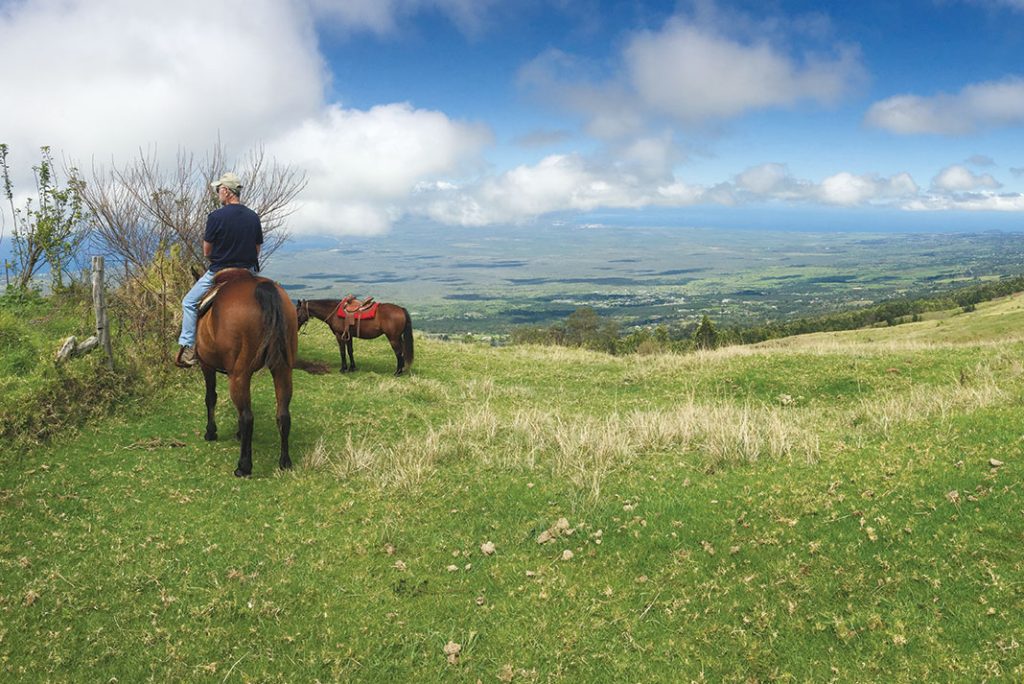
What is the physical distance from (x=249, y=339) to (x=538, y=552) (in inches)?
212

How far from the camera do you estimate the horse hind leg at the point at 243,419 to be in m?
8.89

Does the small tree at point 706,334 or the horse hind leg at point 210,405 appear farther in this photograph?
the small tree at point 706,334

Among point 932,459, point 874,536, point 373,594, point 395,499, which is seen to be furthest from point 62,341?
point 932,459

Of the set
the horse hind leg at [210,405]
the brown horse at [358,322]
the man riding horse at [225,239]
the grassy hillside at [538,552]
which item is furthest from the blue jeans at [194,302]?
the brown horse at [358,322]

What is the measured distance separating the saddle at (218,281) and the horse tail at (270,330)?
715 millimetres

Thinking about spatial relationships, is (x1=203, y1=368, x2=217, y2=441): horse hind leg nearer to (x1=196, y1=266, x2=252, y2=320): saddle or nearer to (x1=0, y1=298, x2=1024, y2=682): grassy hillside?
(x1=0, y1=298, x2=1024, y2=682): grassy hillside

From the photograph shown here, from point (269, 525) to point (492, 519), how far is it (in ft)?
9.28

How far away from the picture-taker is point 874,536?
5.71 meters

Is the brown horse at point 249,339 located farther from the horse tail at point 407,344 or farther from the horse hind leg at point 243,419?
the horse tail at point 407,344

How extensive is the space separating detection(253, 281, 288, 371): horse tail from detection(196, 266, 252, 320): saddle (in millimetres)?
715

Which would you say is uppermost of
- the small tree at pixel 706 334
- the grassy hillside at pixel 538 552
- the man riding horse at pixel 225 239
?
the man riding horse at pixel 225 239

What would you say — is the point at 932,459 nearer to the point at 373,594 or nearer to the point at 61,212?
the point at 373,594

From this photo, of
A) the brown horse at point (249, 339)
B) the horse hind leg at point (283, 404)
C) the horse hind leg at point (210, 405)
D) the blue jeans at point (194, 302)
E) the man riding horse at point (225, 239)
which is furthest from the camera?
the horse hind leg at point (210, 405)

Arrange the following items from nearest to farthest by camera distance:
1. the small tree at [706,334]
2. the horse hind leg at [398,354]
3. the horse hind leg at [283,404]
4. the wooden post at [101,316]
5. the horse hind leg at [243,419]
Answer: the horse hind leg at [243,419] → the horse hind leg at [283,404] → the wooden post at [101,316] → the horse hind leg at [398,354] → the small tree at [706,334]
